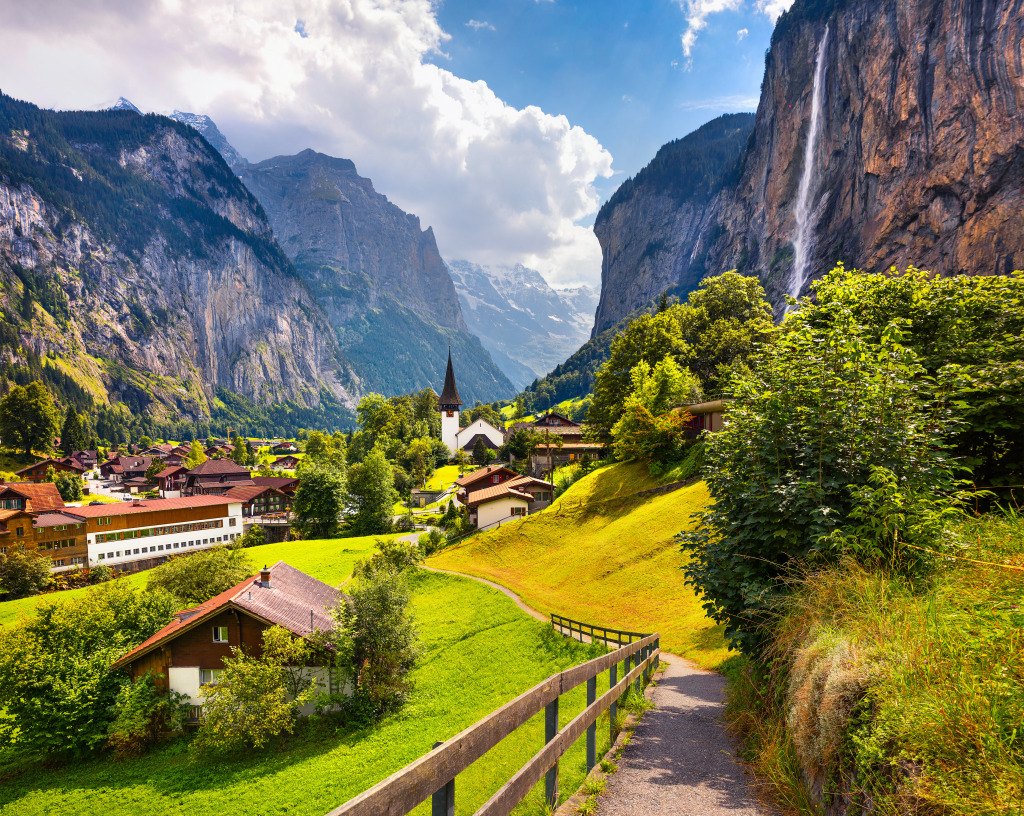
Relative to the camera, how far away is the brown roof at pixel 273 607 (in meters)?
21.4

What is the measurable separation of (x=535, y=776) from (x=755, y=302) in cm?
5901

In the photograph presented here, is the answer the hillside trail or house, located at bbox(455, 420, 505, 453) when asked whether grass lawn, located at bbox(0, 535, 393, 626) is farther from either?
house, located at bbox(455, 420, 505, 453)

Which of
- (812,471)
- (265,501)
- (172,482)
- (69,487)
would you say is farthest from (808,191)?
(69,487)

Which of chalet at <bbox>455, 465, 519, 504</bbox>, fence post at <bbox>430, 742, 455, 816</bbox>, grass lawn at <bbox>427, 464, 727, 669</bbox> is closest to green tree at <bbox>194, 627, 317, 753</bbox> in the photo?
grass lawn at <bbox>427, 464, 727, 669</bbox>

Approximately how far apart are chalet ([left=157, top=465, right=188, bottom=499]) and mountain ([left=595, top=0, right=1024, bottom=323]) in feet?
360

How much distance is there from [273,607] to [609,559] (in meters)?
18.3

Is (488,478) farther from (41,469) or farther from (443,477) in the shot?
(41,469)

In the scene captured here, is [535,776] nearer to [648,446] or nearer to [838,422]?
[838,422]

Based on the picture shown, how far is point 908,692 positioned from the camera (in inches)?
135

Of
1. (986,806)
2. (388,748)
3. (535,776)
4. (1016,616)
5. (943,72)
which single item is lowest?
(388,748)

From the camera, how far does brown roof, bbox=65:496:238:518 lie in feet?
169

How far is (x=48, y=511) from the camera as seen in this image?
51594 mm

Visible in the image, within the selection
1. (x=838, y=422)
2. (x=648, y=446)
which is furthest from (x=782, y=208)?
(x=838, y=422)

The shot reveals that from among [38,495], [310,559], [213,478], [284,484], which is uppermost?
[38,495]
